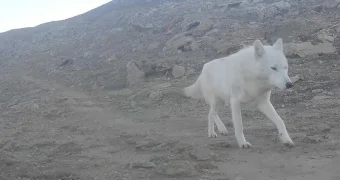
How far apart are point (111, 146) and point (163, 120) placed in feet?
8.38

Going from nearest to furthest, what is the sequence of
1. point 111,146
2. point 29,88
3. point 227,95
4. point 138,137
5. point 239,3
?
point 227,95 → point 111,146 → point 138,137 → point 29,88 → point 239,3

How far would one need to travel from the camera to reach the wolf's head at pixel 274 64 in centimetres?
630

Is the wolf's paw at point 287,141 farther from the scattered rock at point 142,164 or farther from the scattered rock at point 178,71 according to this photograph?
the scattered rock at point 178,71

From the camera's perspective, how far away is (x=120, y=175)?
19.8ft

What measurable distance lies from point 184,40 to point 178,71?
5.46 meters

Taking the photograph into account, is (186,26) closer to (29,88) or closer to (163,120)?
(29,88)

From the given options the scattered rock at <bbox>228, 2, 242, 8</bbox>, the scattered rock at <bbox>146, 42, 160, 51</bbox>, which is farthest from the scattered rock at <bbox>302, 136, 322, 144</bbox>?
the scattered rock at <bbox>228, 2, 242, 8</bbox>

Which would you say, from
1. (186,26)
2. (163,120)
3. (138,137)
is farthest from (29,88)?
(138,137)

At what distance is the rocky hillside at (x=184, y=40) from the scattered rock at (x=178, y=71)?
36 mm

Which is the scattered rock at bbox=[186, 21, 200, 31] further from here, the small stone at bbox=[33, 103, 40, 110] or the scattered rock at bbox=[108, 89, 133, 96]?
the small stone at bbox=[33, 103, 40, 110]

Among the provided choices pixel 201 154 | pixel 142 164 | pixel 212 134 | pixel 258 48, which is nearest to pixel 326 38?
pixel 212 134

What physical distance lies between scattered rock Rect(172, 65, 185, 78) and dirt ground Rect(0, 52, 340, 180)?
1.08 metres

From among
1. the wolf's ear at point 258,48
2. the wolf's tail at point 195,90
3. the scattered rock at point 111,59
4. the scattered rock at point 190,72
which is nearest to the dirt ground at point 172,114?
the scattered rock at point 190,72

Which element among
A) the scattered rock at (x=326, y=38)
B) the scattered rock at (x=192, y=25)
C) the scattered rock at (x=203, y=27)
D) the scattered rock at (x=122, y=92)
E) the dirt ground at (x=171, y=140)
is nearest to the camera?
the dirt ground at (x=171, y=140)
